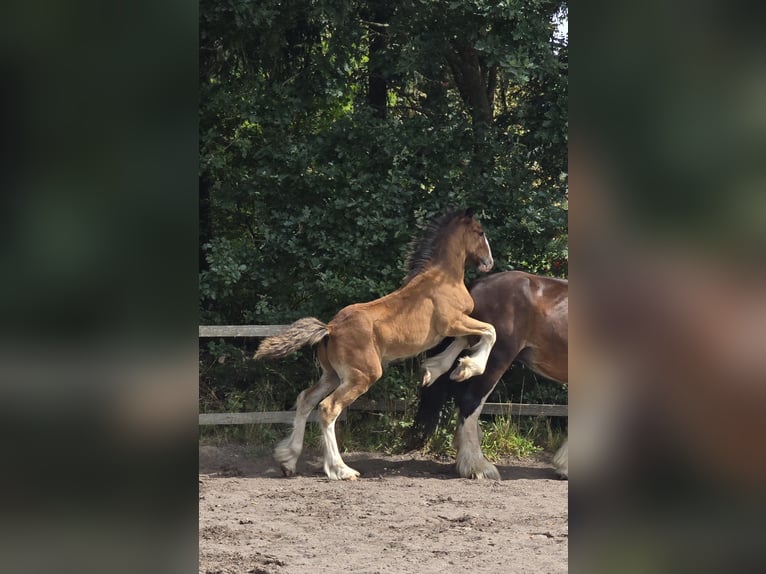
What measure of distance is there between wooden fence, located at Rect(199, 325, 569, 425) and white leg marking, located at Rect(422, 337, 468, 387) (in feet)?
2.87

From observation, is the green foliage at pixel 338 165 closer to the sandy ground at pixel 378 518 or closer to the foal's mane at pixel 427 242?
the foal's mane at pixel 427 242

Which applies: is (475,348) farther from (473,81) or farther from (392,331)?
(473,81)

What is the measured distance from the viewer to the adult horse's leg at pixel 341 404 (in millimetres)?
6297

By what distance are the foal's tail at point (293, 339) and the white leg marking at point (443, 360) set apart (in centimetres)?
79

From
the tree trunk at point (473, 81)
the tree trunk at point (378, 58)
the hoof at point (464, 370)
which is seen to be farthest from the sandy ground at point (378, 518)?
the tree trunk at point (378, 58)

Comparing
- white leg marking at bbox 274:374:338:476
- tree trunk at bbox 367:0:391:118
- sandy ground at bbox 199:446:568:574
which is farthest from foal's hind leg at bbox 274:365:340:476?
tree trunk at bbox 367:0:391:118

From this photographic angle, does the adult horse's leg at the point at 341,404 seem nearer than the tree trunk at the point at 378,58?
Yes

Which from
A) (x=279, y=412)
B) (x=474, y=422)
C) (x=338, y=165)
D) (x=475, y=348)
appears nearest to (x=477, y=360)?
(x=475, y=348)

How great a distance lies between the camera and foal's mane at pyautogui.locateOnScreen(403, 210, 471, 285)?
6668 mm

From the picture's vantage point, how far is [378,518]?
5281mm

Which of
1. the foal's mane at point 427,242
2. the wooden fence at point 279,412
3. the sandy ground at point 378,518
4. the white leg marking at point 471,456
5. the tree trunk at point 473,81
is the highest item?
the tree trunk at point 473,81

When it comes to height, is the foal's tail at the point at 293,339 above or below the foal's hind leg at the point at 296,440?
above
